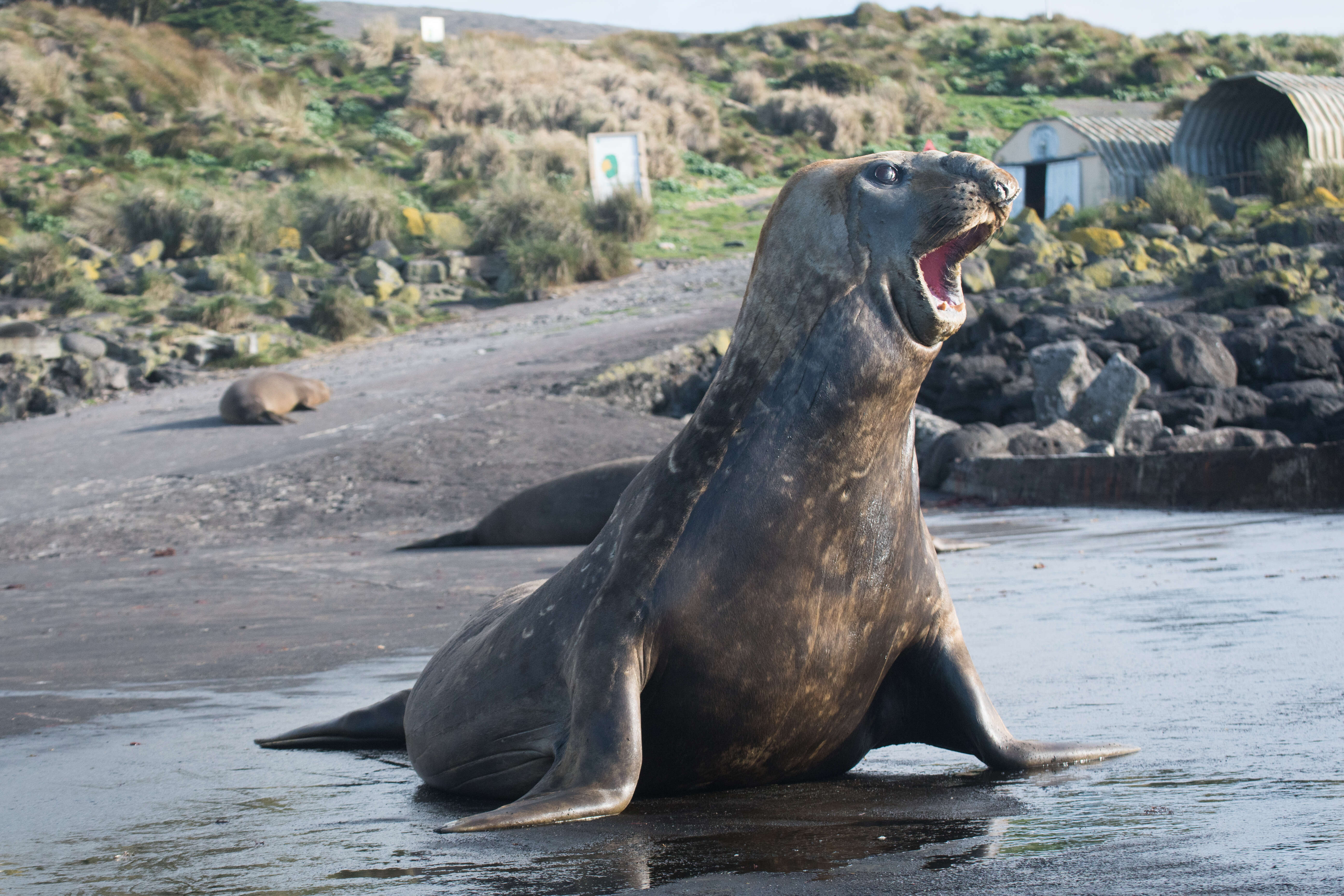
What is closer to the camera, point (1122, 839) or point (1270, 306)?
point (1122, 839)

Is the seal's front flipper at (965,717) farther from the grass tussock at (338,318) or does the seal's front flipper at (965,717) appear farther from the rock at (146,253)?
the rock at (146,253)

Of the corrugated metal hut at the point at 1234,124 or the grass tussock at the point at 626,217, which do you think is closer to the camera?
the grass tussock at the point at 626,217

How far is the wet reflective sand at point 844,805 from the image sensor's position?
2.21 meters

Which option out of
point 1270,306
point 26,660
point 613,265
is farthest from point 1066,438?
point 613,265

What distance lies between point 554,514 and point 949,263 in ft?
27.8

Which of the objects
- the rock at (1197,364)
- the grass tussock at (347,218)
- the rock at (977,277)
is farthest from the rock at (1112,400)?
the grass tussock at (347,218)

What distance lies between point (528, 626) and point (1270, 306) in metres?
21.3

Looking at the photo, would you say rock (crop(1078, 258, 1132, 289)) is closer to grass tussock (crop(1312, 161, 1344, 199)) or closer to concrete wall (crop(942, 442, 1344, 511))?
grass tussock (crop(1312, 161, 1344, 199))

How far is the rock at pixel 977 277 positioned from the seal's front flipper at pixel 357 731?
838 inches

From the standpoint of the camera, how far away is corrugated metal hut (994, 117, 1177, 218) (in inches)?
1500

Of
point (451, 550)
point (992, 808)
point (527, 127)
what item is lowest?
point (451, 550)

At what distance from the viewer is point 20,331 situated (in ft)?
75.5

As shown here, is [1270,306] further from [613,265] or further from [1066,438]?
[613,265]

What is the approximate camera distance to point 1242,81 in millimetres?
37031
